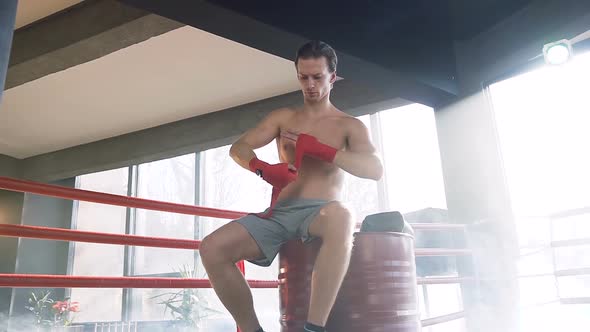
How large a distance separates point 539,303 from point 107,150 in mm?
4957

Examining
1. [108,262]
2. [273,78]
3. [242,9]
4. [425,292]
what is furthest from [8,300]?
[242,9]

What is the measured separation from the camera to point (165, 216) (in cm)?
638

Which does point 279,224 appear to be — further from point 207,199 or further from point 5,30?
point 207,199

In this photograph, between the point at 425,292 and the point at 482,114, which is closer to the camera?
the point at 482,114

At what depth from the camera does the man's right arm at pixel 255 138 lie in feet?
5.37

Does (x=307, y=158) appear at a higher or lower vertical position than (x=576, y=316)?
higher

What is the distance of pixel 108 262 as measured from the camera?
6.62 meters

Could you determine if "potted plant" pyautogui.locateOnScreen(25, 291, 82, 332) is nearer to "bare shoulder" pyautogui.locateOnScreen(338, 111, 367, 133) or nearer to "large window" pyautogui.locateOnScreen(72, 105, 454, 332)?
"large window" pyautogui.locateOnScreen(72, 105, 454, 332)

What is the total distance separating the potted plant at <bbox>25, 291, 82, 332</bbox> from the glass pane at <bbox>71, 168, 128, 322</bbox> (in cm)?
17

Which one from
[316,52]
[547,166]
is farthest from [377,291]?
[547,166]

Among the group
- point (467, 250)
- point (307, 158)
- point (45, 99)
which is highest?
point (45, 99)

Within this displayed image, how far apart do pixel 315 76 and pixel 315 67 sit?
0.04m

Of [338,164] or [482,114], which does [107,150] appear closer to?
[482,114]

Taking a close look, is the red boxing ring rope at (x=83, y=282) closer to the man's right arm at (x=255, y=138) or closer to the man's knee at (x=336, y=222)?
the man's right arm at (x=255, y=138)
